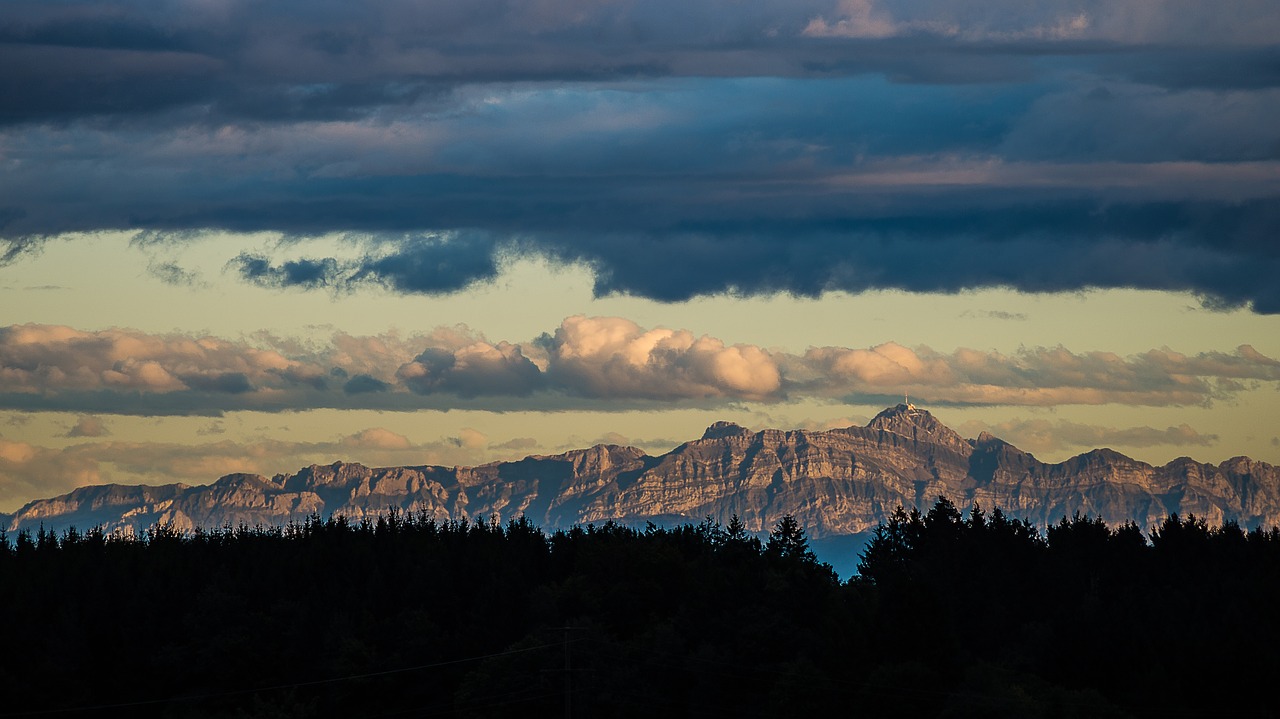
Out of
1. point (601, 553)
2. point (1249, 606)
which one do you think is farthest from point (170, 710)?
point (1249, 606)

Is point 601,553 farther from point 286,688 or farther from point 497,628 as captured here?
point 286,688

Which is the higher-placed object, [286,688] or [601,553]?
[601,553]

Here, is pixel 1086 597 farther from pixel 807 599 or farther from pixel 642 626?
pixel 642 626

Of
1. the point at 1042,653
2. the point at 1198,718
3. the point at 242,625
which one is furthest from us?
the point at 242,625

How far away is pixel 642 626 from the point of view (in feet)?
614

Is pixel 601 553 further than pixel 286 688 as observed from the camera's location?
Yes

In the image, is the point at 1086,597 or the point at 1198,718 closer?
the point at 1198,718

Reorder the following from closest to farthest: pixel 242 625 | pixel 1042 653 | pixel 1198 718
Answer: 1. pixel 1198 718
2. pixel 1042 653
3. pixel 242 625

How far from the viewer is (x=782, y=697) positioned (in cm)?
15225

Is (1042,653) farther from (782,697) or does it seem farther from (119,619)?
(119,619)

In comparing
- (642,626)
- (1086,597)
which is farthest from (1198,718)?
(642,626)

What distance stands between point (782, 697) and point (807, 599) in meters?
32.1

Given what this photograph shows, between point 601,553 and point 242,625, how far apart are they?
134ft

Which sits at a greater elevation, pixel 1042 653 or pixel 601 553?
pixel 601 553
